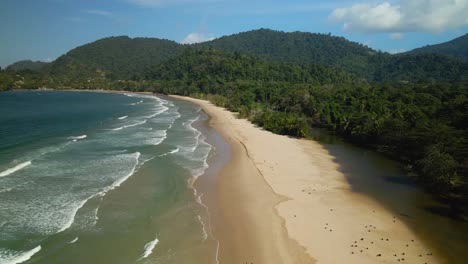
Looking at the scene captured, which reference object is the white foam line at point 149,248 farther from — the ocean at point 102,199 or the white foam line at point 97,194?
the white foam line at point 97,194

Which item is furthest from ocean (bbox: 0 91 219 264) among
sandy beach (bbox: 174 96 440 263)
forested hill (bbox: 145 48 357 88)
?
forested hill (bbox: 145 48 357 88)

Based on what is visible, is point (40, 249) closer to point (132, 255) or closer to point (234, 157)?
point (132, 255)

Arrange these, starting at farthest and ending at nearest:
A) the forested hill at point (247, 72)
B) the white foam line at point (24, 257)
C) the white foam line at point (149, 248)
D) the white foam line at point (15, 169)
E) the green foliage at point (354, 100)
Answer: the forested hill at point (247, 72) < the green foliage at point (354, 100) < the white foam line at point (15, 169) < the white foam line at point (149, 248) < the white foam line at point (24, 257)

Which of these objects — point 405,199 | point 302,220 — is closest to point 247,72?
point 405,199

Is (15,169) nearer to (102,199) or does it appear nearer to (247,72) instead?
(102,199)

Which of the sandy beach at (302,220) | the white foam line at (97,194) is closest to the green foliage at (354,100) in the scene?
the sandy beach at (302,220)

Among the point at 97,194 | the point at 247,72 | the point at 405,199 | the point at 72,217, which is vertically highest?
the point at 247,72
